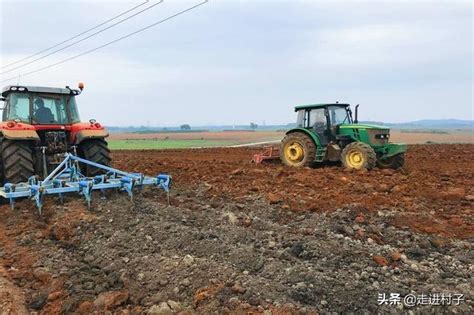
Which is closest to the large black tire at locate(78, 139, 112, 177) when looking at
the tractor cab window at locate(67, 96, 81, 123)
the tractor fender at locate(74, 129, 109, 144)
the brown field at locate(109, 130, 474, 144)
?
the tractor fender at locate(74, 129, 109, 144)

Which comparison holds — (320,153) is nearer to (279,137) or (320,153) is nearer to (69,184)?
(69,184)

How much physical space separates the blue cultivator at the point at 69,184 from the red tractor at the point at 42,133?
512mm

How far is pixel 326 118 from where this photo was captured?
12.0 meters

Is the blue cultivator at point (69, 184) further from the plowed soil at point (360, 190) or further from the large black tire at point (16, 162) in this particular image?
the plowed soil at point (360, 190)

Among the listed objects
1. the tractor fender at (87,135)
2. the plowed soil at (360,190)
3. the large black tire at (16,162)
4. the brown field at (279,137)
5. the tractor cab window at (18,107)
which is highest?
the tractor cab window at (18,107)

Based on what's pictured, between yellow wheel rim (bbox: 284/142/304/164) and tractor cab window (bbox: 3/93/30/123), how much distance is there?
21.3ft

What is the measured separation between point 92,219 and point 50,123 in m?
3.32

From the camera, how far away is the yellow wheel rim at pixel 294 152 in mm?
12273

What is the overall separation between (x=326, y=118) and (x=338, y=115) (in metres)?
0.35

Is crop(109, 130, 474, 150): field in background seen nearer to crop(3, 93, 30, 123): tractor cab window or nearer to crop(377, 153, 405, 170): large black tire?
crop(377, 153, 405, 170): large black tire

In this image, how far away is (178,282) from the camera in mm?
4406

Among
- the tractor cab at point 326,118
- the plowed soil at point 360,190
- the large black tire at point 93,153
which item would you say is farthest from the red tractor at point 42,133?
the tractor cab at point 326,118

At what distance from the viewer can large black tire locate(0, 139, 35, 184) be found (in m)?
7.88

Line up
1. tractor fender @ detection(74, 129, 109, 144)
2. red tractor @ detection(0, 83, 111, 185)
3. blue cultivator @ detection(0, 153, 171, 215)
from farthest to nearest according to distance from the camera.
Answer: tractor fender @ detection(74, 129, 109, 144), red tractor @ detection(0, 83, 111, 185), blue cultivator @ detection(0, 153, 171, 215)
